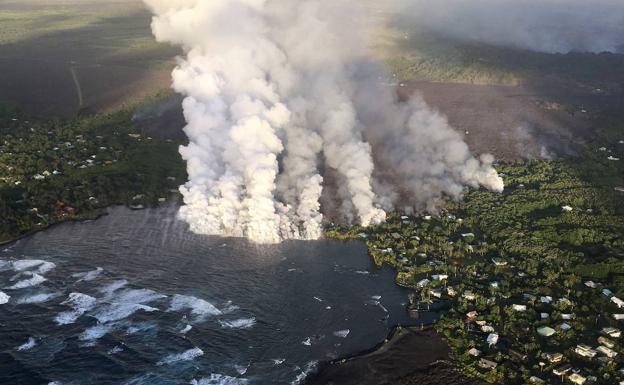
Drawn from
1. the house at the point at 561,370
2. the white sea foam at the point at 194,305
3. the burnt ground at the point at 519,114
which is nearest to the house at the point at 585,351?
the house at the point at 561,370

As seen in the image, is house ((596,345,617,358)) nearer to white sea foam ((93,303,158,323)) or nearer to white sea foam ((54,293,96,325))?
white sea foam ((93,303,158,323))

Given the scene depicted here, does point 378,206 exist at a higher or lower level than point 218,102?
lower

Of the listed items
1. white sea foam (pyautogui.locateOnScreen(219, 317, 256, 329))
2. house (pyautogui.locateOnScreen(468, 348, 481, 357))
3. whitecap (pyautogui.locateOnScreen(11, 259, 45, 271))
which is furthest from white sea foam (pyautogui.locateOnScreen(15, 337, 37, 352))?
house (pyautogui.locateOnScreen(468, 348, 481, 357))

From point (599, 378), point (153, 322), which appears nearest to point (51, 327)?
point (153, 322)

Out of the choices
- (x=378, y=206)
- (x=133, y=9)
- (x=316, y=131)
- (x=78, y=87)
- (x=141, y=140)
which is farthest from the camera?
(x=133, y=9)

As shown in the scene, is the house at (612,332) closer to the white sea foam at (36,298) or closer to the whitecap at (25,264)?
the white sea foam at (36,298)

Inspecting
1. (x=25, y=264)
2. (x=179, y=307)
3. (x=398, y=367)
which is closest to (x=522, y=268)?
(x=398, y=367)

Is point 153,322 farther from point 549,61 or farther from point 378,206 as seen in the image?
point 549,61

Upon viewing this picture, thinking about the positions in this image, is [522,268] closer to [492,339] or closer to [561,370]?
[492,339]
